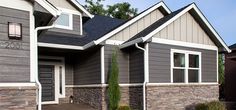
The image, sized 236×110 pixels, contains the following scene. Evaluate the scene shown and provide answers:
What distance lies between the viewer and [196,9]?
13703 mm

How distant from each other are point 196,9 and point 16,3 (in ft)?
27.4

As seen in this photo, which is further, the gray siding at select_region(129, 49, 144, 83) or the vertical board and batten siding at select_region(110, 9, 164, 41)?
the vertical board and batten siding at select_region(110, 9, 164, 41)

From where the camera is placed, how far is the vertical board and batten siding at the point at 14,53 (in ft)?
25.3

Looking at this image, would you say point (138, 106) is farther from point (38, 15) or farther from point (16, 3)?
point (16, 3)

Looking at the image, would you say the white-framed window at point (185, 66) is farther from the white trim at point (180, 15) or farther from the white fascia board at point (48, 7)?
the white fascia board at point (48, 7)

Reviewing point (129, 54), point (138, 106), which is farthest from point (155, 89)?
point (129, 54)

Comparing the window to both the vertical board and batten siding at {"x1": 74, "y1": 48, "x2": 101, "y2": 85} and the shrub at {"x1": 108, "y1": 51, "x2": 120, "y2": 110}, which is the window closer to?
the vertical board and batten siding at {"x1": 74, "y1": 48, "x2": 101, "y2": 85}

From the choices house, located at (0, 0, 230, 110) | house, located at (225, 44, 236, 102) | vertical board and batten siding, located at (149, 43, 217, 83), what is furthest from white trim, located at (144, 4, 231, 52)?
house, located at (225, 44, 236, 102)

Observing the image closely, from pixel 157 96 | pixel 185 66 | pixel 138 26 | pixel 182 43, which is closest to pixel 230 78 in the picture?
pixel 185 66

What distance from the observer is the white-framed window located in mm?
13289

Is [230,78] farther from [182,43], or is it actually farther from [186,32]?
[182,43]

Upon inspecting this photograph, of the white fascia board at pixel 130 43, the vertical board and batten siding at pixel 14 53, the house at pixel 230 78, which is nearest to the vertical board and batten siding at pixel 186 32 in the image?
the white fascia board at pixel 130 43

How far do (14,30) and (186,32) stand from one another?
8.19 meters

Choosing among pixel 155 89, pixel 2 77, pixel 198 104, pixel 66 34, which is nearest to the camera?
pixel 2 77
